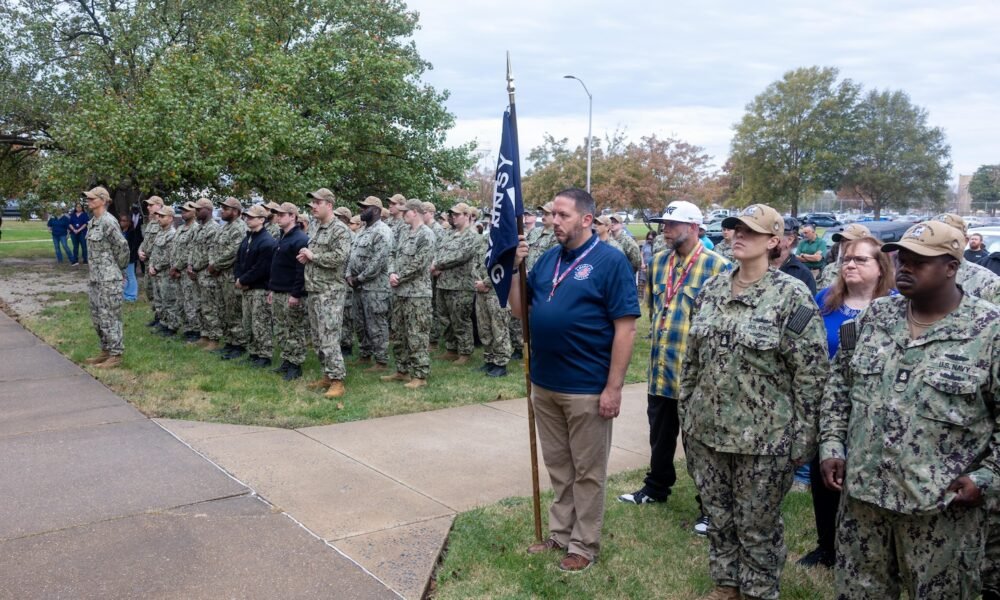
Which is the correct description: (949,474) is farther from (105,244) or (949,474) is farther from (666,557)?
(105,244)

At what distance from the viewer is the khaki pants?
4348 mm

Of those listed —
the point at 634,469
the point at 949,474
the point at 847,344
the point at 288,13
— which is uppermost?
the point at 288,13

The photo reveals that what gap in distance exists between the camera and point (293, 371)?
30.4 feet

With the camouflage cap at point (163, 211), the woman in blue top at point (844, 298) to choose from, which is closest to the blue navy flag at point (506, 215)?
the woman in blue top at point (844, 298)

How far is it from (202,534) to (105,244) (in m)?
5.74

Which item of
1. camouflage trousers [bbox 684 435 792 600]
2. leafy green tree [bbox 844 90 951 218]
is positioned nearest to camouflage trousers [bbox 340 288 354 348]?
camouflage trousers [bbox 684 435 792 600]

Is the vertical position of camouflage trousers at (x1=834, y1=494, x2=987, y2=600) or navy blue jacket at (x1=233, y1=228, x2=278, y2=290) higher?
navy blue jacket at (x1=233, y1=228, x2=278, y2=290)

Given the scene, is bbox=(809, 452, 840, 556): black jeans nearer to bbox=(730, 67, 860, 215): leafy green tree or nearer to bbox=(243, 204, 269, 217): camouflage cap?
bbox=(243, 204, 269, 217): camouflage cap

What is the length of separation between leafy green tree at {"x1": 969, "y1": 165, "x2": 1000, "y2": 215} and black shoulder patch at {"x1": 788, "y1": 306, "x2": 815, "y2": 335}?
84385 millimetres

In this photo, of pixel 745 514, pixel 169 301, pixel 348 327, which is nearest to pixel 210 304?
pixel 169 301

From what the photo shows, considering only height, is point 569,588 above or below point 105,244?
below

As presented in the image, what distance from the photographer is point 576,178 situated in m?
36.6

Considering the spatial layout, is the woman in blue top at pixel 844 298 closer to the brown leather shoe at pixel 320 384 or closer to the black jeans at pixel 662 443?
the black jeans at pixel 662 443

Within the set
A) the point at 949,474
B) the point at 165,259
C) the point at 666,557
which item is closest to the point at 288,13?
the point at 165,259
